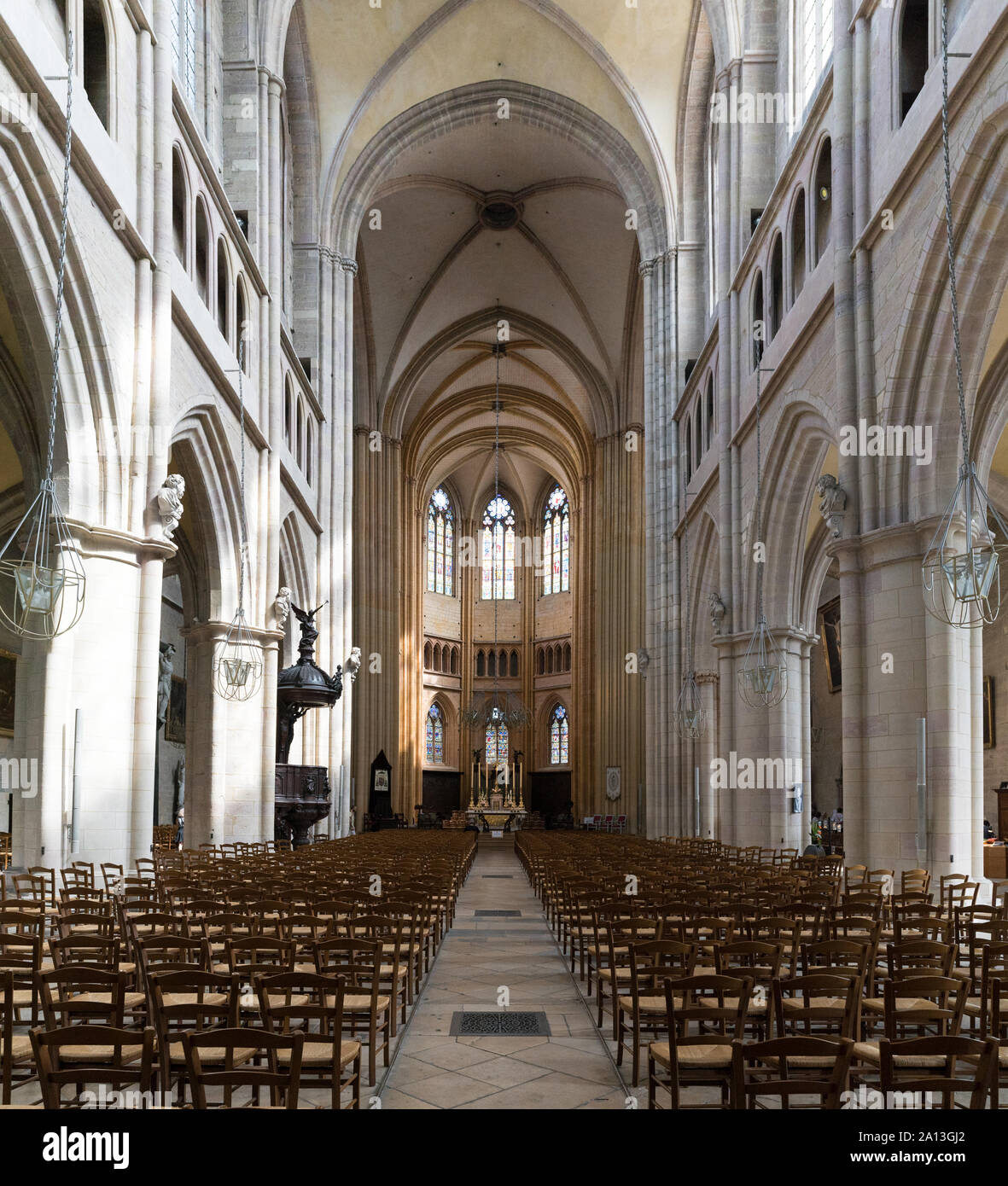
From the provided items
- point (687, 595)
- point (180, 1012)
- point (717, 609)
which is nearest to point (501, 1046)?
point (180, 1012)

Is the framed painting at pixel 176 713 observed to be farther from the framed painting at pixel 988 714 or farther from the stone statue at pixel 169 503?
the framed painting at pixel 988 714

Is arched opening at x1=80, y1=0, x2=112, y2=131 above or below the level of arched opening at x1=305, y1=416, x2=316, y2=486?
above

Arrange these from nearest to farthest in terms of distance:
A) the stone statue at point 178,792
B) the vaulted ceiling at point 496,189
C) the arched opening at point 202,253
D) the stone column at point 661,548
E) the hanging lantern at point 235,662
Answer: the arched opening at point 202,253 → the hanging lantern at point 235,662 → the vaulted ceiling at point 496,189 → the stone statue at point 178,792 → the stone column at point 661,548

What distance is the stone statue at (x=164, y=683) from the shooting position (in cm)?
2931

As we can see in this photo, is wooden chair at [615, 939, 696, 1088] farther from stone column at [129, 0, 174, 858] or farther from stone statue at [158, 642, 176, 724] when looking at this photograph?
stone statue at [158, 642, 176, 724]

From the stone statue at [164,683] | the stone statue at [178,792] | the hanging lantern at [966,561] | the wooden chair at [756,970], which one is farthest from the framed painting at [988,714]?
the wooden chair at [756,970]

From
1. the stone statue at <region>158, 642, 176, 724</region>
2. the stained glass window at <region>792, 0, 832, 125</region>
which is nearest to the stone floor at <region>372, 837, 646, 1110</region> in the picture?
the stained glass window at <region>792, 0, 832, 125</region>

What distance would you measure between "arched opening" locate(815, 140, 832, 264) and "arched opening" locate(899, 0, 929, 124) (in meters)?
3.36

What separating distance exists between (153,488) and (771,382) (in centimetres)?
1096

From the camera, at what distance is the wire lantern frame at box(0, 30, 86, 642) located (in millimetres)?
10617

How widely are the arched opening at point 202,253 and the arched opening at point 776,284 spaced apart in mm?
9861

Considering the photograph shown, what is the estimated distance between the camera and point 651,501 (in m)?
33.1

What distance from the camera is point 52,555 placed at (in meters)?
14.7

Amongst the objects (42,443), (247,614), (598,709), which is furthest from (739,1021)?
(598,709)
